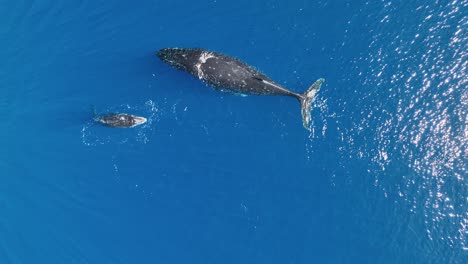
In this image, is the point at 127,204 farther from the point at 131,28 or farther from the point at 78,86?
the point at 131,28

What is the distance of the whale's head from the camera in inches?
695

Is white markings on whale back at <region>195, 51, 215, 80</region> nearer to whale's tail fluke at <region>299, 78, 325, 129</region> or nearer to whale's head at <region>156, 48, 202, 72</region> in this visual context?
whale's head at <region>156, 48, 202, 72</region>

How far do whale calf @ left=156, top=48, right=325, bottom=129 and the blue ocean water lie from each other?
0.57 m

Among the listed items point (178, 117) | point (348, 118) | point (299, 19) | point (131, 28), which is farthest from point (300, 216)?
point (131, 28)

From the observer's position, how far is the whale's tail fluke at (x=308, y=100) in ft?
55.8

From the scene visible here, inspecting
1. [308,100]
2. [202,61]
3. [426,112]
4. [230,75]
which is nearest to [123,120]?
[202,61]

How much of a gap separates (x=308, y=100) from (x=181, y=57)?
657 cm

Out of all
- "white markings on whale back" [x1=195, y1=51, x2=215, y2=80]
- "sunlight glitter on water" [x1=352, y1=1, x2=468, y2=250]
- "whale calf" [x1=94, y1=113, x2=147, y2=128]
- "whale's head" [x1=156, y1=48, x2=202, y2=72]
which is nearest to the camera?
"sunlight glitter on water" [x1=352, y1=1, x2=468, y2=250]

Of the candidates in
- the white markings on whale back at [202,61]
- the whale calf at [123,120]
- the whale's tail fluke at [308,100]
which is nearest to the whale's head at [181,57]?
the white markings on whale back at [202,61]

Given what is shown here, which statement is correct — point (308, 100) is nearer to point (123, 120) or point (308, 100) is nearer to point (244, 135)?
point (244, 135)

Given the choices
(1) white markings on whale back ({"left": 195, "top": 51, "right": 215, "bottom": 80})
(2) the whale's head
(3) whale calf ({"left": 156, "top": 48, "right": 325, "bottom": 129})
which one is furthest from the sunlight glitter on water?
(2) the whale's head

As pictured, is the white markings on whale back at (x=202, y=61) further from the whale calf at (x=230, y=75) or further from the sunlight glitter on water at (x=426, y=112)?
the sunlight glitter on water at (x=426, y=112)

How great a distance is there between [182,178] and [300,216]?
6250 millimetres

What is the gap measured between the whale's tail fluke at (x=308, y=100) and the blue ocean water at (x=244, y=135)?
14.3 inches
